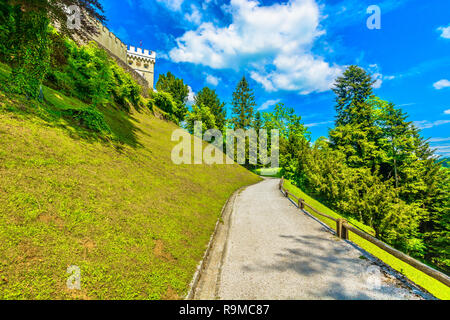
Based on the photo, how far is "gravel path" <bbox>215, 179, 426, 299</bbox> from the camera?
4270 millimetres

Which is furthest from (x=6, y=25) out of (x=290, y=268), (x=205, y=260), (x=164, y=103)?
(x=164, y=103)

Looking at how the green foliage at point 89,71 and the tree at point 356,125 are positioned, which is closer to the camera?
the green foliage at point 89,71

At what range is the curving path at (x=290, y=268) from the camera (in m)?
4.29

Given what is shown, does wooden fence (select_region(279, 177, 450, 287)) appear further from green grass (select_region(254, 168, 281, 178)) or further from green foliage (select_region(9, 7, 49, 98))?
green grass (select_region(254, 168, 281, 178))

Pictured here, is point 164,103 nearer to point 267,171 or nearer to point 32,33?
point 32,33

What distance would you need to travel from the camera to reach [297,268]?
5.25m

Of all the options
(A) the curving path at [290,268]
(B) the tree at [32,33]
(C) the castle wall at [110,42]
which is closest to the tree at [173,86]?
(C) the castle wall at [110,42]

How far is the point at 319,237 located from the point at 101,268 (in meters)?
7.90

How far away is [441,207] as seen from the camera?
21.1 meters

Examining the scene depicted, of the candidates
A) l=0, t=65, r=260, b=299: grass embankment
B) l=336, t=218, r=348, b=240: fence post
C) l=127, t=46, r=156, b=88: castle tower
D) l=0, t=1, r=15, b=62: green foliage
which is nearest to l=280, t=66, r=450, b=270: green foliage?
l=336, t=218, r=348, b=240: fence post

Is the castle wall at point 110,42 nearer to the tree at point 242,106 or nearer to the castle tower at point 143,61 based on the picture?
the castle tower at point 143,61

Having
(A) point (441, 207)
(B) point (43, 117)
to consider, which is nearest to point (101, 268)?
A: (B) point (43, 117)

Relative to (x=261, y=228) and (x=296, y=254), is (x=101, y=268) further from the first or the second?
(x=261, y=228)

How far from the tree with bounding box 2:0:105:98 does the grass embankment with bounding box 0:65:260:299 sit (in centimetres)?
111
